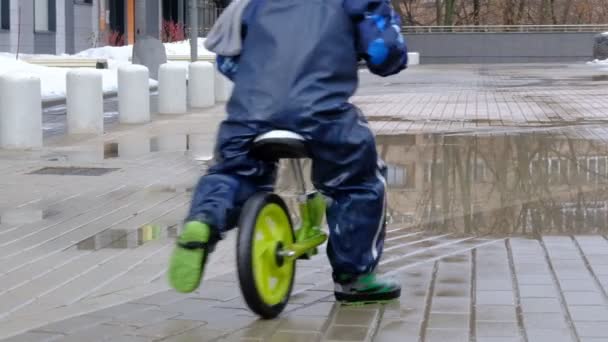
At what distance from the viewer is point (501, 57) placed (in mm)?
50938

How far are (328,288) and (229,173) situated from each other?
1.11 meters

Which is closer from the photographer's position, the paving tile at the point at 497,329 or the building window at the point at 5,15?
the paving tile at the point at 497,329

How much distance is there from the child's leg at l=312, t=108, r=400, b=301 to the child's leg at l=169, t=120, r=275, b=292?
10.4 inches

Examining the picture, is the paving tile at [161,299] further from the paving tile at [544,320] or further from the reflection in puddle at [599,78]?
the reflection in puddle at [599,78]

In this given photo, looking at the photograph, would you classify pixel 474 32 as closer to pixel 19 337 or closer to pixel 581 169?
pixel 581 169

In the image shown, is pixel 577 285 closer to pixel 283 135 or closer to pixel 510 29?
pixel 283 135

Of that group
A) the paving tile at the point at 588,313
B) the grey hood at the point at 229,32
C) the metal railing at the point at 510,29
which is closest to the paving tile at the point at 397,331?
the paving tile at the point at 588,313

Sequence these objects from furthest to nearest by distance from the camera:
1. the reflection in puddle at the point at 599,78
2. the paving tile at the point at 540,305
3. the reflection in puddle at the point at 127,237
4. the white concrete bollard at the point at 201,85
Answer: the reflection in puddle at the point at 599,78 → the white concrete bollard at the point at 201,85 → the reflection in puddle at the point at 127,237 → the paving tile at the point at 540,305

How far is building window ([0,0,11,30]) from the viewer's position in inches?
1275

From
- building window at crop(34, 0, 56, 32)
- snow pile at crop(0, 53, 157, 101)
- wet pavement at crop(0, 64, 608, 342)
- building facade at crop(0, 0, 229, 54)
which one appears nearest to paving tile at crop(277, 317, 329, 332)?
wet pavement at crop(0, 64, 608, 342)

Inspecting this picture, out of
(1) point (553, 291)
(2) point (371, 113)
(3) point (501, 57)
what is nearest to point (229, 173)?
(1) point (553, 291)

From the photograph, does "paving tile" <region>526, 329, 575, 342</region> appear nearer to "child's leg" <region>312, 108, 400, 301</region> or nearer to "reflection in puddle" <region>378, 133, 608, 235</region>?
"child's leg" <region>312, 108, 400, 301</region>

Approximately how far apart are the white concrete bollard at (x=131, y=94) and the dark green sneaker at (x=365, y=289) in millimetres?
10766

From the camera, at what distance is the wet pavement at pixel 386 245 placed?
201 inches
